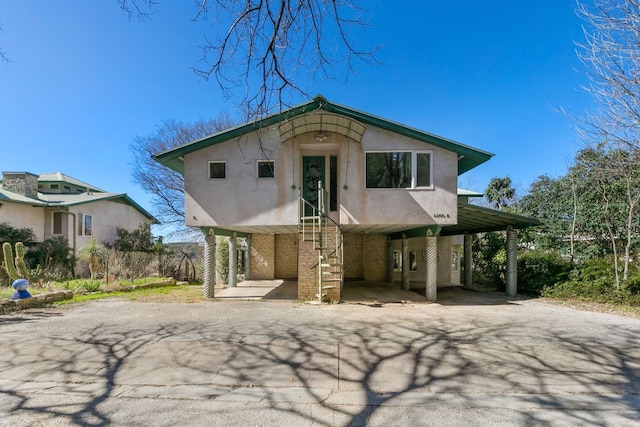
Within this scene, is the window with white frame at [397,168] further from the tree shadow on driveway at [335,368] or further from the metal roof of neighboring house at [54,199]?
the metal roof of neighboring house at [54,199]

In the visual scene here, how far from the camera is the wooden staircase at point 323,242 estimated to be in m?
9.98

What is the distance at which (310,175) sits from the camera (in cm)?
1163

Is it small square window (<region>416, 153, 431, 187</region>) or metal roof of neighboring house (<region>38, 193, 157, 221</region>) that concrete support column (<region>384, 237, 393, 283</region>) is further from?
metal roof of neighboring house (<region>38, 193, 157, 221</region>)

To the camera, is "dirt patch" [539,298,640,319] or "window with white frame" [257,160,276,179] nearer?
"dirt patch" [539,298,640,319]

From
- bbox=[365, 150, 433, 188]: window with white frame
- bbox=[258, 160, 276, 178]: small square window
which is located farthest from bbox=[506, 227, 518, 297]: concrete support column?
bbox=[258, 160, 276, 178]: small square window

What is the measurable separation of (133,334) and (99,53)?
499cm

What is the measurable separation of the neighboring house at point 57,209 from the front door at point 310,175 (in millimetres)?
14275

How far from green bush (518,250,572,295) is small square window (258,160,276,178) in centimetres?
→ 1105

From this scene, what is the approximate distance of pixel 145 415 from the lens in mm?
→ 3490

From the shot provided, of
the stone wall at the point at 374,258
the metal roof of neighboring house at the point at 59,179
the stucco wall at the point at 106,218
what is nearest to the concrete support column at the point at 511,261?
the stone wall at the point at 374,258

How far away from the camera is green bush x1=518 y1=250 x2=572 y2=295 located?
12414mm

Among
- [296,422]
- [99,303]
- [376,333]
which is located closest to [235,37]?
[296,422]

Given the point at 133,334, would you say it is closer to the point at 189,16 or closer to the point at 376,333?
the point at 376,333

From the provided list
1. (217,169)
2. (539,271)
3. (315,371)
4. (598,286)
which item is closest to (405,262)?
(539,271)
